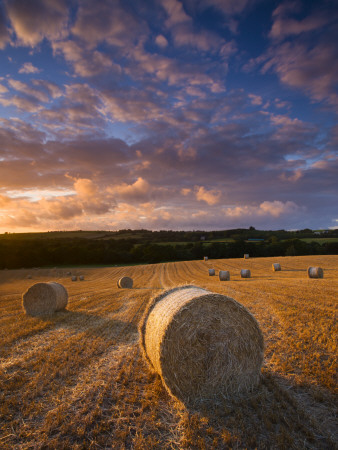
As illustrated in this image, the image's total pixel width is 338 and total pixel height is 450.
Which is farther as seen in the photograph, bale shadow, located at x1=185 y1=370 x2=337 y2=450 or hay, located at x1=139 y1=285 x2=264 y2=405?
hay, located at x1=139 y1=285 x2=264 y2=405

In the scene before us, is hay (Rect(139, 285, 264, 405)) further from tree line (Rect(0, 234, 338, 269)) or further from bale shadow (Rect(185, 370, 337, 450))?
tree line (Rect(0, 234, 338, 269))

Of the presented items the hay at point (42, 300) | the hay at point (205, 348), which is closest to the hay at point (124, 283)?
the hay at point (42, 300)

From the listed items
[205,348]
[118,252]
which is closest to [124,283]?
[205,348]

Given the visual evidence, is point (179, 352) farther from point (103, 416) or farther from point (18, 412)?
point (18, 412)

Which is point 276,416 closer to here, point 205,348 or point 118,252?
point 205,348

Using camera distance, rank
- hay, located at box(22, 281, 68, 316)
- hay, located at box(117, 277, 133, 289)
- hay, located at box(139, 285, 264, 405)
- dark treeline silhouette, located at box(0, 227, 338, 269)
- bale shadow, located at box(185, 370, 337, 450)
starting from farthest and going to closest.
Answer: dark treeline silhouette, located at box(0, 227, 338, 269) < hay, located at box(117, 277, 133, 289) < hay, located at box(22, 281, 68, 316) < hay, located at box(139, 285, 264, 405) < bale shadow, located at box(185, 370, 337, 450)

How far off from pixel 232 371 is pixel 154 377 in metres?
1.50

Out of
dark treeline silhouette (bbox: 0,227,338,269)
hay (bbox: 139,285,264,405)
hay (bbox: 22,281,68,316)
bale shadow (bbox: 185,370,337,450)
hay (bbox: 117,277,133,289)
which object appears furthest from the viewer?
dark treeline silhouette (bbox: 0,227,338,269)

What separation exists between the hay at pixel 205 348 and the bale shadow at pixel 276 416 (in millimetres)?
252

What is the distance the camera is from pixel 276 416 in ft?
12.1

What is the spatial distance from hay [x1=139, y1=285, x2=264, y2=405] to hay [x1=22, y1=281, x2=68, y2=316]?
307 inches

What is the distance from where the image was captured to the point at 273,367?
511 cm

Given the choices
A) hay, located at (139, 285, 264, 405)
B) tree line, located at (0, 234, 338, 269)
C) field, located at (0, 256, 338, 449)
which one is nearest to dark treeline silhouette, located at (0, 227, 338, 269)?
tree line, located at (0, 234, 338, 269)

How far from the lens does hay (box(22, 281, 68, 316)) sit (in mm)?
11242
